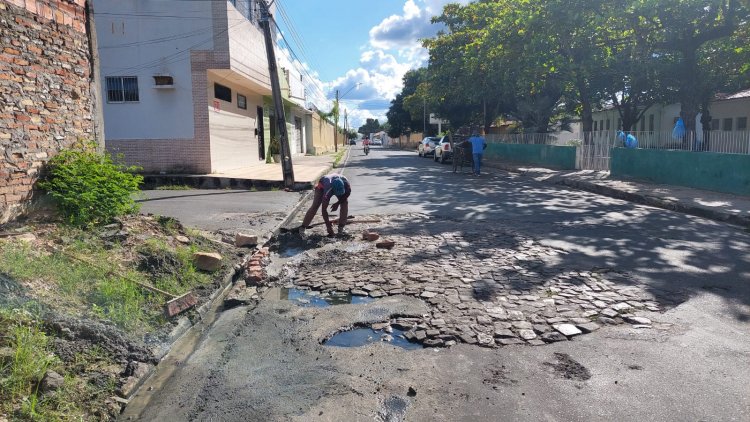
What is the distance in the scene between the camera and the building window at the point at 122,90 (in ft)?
55.1

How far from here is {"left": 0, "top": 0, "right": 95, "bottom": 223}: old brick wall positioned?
6391mm

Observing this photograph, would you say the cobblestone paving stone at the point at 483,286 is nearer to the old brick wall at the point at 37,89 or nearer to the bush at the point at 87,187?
the bush at the point at 87,187

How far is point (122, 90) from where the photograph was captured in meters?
16.8

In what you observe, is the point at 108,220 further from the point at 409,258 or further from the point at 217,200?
the point at 217,200

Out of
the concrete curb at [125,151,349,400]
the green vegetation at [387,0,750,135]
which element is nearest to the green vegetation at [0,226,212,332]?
the concrete curb at [125,151,349,400]

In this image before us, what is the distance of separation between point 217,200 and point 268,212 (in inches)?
91.8

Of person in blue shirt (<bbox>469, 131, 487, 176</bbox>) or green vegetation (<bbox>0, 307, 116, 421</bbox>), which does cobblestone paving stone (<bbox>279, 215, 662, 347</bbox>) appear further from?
person in blue shirt (<bbox>469, 131, 487, 176</bbox>)

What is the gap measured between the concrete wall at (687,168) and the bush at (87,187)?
12.9 m

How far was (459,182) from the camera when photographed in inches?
690

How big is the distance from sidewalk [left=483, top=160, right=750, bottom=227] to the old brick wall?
11.0 metres

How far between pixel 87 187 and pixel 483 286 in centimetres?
499

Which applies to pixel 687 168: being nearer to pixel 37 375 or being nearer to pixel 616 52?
pixel 616 52

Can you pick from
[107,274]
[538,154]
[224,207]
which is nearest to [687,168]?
[538,154]

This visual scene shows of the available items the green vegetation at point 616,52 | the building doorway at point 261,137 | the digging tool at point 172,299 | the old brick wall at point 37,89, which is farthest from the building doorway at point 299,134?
the digging tool at point 172,299
